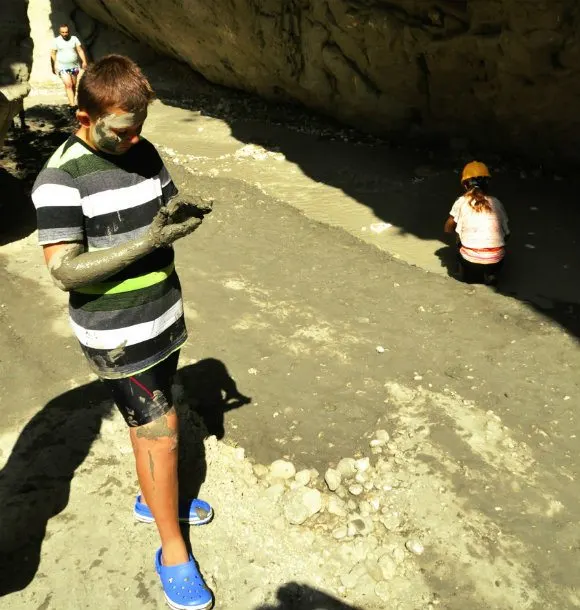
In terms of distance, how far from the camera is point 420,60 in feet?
21.5

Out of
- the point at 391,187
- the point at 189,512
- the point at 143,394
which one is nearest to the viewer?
the point at 143,394

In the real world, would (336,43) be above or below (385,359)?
above

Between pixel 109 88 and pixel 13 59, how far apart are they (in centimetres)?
433

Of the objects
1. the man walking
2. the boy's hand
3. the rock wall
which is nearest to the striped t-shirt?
the boy's hand

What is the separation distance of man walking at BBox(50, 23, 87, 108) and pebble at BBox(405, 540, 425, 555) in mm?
8592

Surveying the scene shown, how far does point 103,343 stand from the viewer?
1969 millimetres

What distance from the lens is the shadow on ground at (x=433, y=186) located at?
4.96 meters

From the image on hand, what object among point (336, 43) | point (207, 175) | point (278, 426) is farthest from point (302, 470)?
point (336, 43)

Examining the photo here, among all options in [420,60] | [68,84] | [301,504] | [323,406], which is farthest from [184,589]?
[68,84]

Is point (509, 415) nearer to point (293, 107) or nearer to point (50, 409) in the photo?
point (50, 409)

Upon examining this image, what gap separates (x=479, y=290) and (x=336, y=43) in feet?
13.1

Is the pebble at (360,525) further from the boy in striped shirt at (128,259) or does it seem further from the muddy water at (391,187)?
the muddy water at (391,187)

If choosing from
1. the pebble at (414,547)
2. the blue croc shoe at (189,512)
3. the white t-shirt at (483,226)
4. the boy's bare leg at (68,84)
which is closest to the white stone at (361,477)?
the pebble at (414,547)

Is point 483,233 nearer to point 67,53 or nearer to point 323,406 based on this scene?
point 323,406
